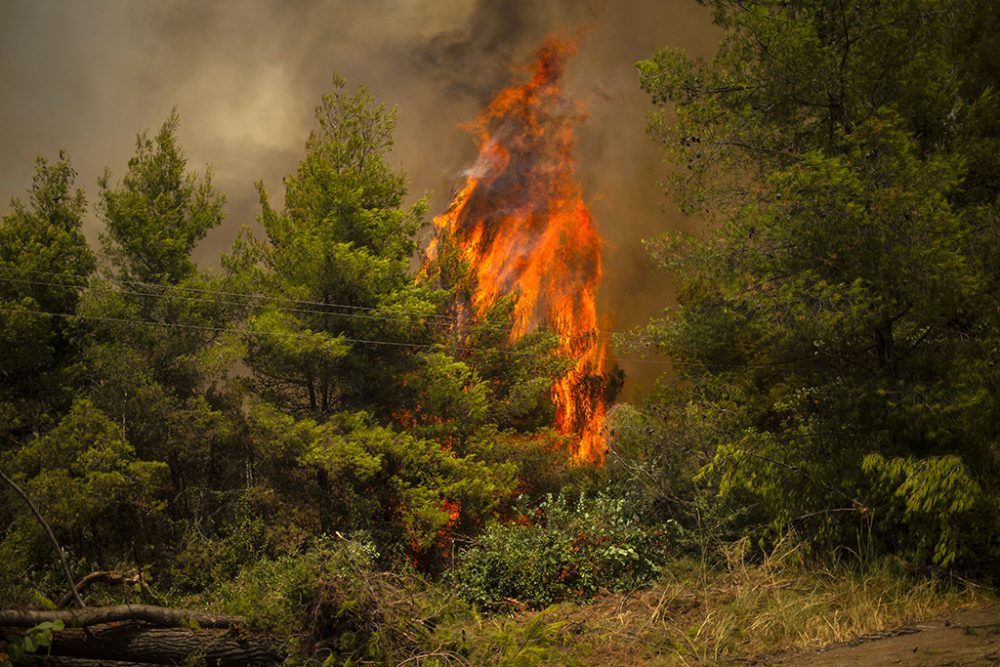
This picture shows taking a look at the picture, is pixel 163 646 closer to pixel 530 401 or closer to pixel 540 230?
pixel 530 401

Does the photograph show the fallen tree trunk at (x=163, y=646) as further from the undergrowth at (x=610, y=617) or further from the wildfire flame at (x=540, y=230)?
the wildfire flame at (x=540, y=230)

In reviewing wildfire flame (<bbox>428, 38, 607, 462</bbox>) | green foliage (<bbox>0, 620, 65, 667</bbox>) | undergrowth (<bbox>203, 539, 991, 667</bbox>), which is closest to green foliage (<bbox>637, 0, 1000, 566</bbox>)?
undergrowth (<bbox>203, 539, 991, 667</bbox>)

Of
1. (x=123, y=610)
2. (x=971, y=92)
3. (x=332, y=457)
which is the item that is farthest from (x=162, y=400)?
(x=971, y=92)

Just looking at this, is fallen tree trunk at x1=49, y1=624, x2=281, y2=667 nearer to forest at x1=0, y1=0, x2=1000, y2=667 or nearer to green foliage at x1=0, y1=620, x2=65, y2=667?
forest at x1=0, y1=0, x2=1000, y2=667

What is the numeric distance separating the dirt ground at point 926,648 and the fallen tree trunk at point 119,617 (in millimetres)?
5378

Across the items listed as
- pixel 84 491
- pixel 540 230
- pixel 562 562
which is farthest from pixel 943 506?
pixel 540 230

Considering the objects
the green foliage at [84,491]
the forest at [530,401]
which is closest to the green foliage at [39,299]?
the forest at [530,401]

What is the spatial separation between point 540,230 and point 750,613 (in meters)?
21.7

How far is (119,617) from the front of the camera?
297 inches

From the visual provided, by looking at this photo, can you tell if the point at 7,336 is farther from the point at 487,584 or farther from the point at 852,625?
the point at 852,625

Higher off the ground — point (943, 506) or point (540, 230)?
point (540, 230)

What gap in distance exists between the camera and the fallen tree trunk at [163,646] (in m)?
7.38

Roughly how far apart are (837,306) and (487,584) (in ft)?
21.4

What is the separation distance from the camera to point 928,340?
10797 mm
